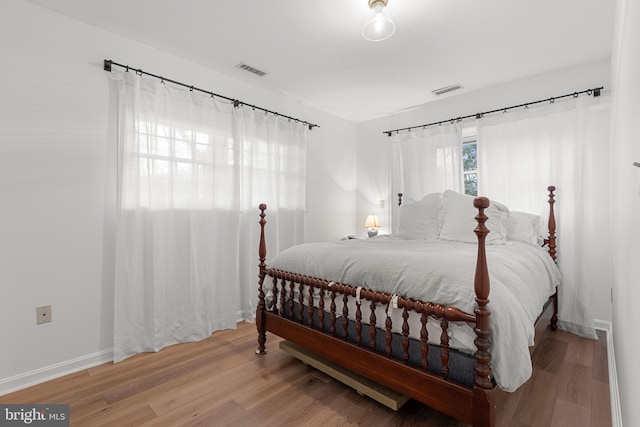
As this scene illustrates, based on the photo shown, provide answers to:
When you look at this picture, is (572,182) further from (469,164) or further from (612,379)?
(612,379)

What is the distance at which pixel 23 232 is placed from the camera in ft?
6.65

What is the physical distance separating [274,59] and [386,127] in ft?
6.81

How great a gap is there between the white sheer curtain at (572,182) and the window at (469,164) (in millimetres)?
468

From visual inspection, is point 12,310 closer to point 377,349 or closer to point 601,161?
point 377,349

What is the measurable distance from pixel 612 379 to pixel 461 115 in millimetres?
A: 2771

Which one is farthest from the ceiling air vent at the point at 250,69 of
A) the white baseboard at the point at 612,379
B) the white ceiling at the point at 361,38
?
the white baseboard at the point at 612,379

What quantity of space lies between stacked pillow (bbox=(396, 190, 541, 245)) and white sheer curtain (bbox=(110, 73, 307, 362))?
4.84 feet

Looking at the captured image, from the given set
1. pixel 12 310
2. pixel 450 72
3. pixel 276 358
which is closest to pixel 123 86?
pixel 12 310

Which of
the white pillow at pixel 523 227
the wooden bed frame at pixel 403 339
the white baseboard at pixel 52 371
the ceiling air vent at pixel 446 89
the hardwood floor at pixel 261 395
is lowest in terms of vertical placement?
the hardwood floor at pixel 261 395

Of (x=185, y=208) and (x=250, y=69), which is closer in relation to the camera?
(x=185, y=208)

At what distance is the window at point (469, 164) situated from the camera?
3625 millimetres

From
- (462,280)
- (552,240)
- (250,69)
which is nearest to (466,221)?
(552,240)

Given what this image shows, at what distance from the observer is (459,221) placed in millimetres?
2797

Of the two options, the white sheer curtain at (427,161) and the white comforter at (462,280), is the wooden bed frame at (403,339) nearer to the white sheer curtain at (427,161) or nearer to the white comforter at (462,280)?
the white comforter at (462,280)
